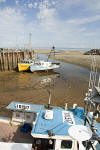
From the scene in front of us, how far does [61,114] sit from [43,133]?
7.79 ft

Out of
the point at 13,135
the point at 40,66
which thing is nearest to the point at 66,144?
the point at 13,135

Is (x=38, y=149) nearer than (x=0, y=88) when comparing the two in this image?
Yes

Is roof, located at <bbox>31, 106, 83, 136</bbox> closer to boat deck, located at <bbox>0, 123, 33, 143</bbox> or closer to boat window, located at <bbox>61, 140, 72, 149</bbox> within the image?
boat window, located at <bbox>61, 140, 72, 149</bbox>

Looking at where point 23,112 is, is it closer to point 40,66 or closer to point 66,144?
point 66,144

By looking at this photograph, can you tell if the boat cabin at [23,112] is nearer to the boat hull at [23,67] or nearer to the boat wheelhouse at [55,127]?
the boat wheelhouse at [55,127]

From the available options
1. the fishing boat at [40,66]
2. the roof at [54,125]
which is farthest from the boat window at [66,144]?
the fishing boat at [40,66]

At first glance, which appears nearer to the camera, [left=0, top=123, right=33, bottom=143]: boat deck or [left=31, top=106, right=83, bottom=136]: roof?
[left=31, top=106, right=83, bottom=136]: roof

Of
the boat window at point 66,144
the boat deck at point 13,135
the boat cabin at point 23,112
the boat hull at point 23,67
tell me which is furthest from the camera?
the boat hull at point 23,67

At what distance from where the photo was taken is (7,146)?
21.5 ft

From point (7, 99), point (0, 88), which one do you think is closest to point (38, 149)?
point (7, 99)

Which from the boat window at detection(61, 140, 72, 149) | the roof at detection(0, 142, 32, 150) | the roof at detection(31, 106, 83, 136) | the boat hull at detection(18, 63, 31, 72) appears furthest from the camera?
the boat hull at detection(18, 63, 31, 72)

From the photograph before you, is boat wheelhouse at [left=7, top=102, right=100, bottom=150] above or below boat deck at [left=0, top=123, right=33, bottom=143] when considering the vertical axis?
above

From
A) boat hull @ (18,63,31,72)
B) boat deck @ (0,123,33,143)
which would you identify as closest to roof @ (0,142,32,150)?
boat deck @ (0,123,33,143)

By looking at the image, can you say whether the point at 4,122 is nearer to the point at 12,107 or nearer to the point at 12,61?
the point at 12,107
